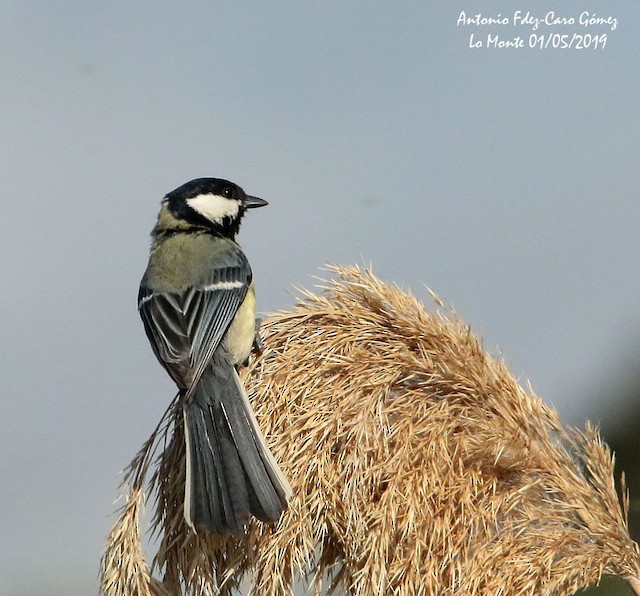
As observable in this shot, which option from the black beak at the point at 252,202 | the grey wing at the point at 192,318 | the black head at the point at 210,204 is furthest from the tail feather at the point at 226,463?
the black beak at the point at 252,202

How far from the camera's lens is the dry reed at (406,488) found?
2572mm

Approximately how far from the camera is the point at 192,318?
382 centimetres

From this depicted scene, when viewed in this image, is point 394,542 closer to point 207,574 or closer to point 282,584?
point 282,584

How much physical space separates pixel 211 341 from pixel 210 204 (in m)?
1.22

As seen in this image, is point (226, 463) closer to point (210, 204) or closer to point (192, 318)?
point (192, 318)

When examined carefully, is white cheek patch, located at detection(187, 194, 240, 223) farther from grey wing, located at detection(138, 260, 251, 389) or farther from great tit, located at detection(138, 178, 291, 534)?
grey wing, located at detection(138, 260, 251, 389)

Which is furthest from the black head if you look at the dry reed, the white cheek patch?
the dry reed

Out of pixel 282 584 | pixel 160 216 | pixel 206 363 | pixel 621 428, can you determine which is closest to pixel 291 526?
pixel 282 584

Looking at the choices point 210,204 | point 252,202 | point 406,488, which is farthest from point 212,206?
point 406,488

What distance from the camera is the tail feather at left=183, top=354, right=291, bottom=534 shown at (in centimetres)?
269

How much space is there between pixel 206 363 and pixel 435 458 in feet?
3.83

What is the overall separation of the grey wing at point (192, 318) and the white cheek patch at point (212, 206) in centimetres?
54

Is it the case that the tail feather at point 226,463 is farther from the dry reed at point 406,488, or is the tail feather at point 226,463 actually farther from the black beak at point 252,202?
the black beak at point 252,202

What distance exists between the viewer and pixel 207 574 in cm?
272
